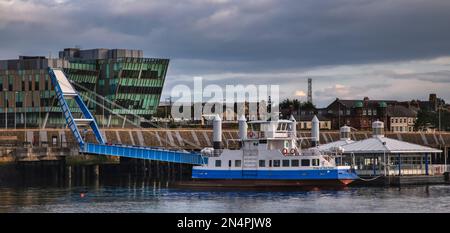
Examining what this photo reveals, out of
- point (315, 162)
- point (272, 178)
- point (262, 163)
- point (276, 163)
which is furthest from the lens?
point (262, 163)

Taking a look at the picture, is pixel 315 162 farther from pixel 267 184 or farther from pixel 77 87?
pixel 77 87

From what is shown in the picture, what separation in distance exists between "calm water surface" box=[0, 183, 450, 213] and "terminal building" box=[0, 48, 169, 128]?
265 ft

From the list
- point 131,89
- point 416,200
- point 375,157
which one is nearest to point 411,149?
point 375,157

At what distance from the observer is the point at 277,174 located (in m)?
106

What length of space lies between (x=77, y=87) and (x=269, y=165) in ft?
309

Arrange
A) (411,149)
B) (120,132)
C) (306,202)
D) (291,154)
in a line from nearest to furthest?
1. (306,202)
2. (291,154)
3. (411,149)
4. (120,132)

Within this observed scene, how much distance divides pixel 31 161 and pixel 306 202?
56607 millimetres

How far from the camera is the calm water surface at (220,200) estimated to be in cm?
8151

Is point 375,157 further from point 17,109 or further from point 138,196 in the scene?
point 17,109

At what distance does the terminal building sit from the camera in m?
191

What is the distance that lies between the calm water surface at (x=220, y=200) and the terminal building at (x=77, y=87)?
80772 mm

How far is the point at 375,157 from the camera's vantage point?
386 feet

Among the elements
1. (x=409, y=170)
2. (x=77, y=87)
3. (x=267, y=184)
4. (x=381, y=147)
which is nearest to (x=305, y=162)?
(x=267, y=184)

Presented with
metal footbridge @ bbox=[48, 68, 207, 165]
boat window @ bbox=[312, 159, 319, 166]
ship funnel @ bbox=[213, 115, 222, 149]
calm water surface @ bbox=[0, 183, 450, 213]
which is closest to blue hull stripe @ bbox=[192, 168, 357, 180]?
boat window @ bbox=[312, 159, 319, 166]
